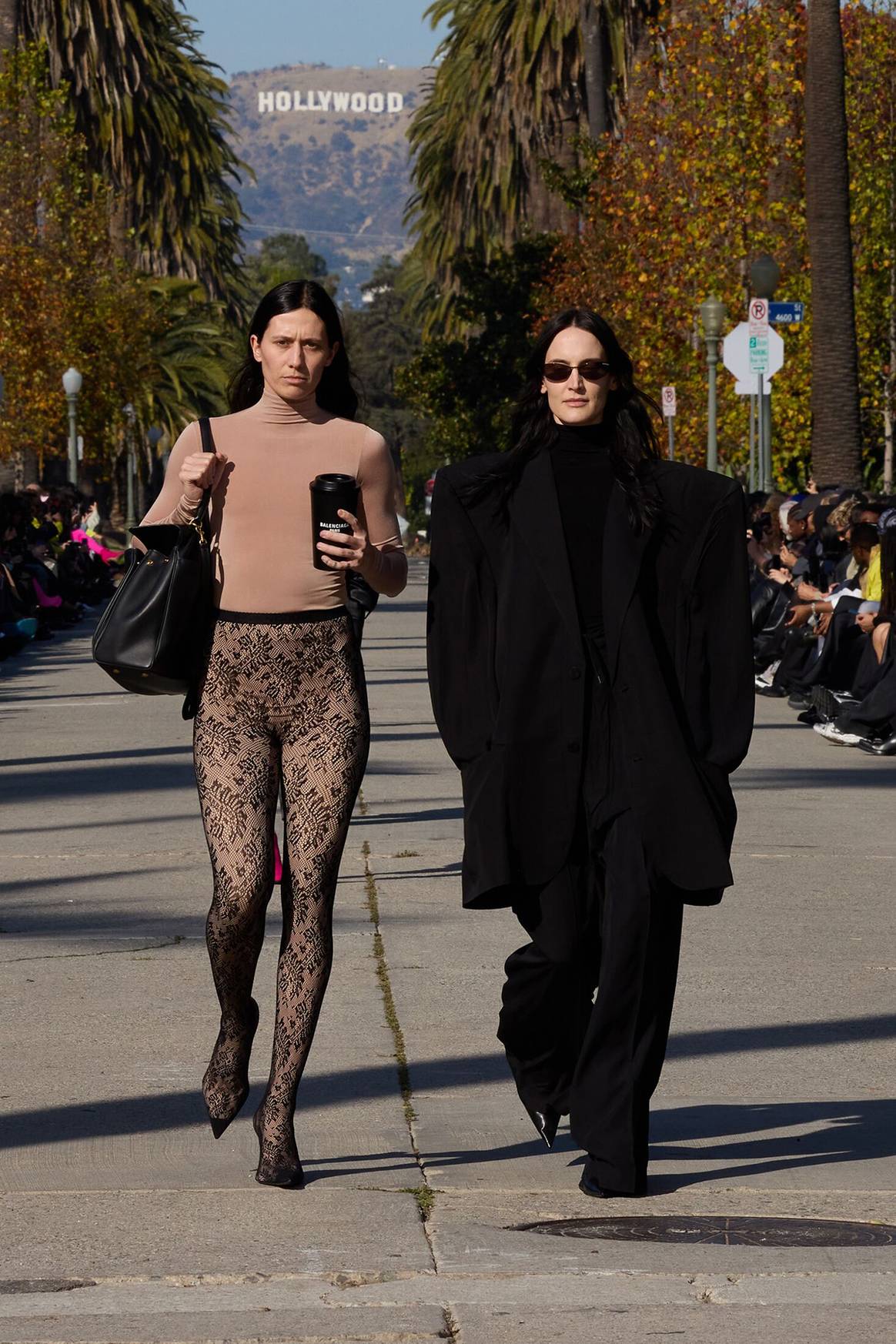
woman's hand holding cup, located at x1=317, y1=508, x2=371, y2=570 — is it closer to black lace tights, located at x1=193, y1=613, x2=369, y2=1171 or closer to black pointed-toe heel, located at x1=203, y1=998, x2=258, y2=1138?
black lace tights, located at x1=193, y1=613, x2=369, y2=1171

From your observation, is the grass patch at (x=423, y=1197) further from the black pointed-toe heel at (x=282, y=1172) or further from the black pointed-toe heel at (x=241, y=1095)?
the black pointed-toe heel at (x=241, y=1095)

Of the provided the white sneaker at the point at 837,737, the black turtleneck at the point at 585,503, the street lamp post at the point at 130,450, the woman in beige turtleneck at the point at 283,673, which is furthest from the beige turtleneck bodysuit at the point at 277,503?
the street lamp post at the point at 130,450

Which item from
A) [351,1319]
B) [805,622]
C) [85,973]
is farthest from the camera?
[805,622]

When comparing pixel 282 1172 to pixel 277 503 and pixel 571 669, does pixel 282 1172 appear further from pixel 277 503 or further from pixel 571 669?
pixel 277 503

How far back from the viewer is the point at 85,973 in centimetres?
827

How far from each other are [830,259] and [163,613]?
21.0 m

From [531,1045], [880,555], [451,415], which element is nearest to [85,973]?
[531,1045]

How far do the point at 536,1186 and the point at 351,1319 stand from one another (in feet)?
3.51

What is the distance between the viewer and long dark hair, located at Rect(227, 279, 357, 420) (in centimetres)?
561

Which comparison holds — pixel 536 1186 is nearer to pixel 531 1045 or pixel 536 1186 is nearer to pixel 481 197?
pixel 531 1045

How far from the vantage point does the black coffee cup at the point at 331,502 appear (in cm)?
530

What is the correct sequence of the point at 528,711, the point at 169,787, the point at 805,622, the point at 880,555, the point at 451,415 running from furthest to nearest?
1. the point at 451,415
2. the point at 805,622
3. the point at 880,555
4. the point at 169,787
5. the point at 528,711

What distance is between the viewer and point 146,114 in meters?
54.8

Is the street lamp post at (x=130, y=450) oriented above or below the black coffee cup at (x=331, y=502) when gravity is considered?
below
